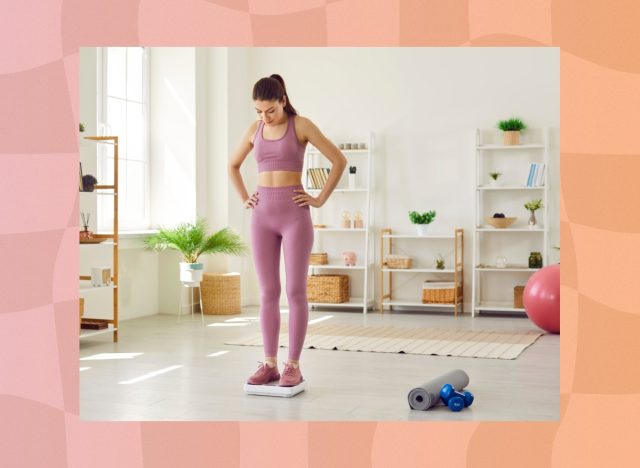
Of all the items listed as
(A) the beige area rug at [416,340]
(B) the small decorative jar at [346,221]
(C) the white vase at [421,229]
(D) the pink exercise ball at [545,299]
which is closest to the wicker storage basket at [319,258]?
(B) the small decorative jar at [346,221]

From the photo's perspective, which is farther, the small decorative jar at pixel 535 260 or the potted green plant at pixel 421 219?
the potted green plant at pixel 421 219

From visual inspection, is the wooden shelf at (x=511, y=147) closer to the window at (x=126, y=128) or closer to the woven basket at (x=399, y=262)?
the woven basket at (x=399, y=262)

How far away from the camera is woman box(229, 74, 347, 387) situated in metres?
4.07

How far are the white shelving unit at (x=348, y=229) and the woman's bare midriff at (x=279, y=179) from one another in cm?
405

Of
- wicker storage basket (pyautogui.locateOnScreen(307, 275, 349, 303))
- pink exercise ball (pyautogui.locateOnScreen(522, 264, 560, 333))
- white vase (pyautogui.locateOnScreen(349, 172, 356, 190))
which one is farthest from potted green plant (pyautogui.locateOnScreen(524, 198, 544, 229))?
wicker storage basket (pyautogui.locateOnScreen(307, 275, 349, 303))

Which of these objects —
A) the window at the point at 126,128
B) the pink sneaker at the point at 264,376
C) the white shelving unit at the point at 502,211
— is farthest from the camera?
the white shelving unit at the point at 502,211

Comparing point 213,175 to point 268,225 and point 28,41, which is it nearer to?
point 268,225

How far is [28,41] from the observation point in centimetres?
252

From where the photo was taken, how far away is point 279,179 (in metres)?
4.09

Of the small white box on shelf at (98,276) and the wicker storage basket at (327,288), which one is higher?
the small white box on shelf at (98,276)

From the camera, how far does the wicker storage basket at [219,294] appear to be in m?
7.73

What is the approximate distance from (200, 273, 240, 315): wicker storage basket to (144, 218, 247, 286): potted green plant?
0.95 ft

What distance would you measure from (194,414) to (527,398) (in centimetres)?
162

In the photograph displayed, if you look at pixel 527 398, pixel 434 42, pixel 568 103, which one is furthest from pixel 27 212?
pixel 527 398
